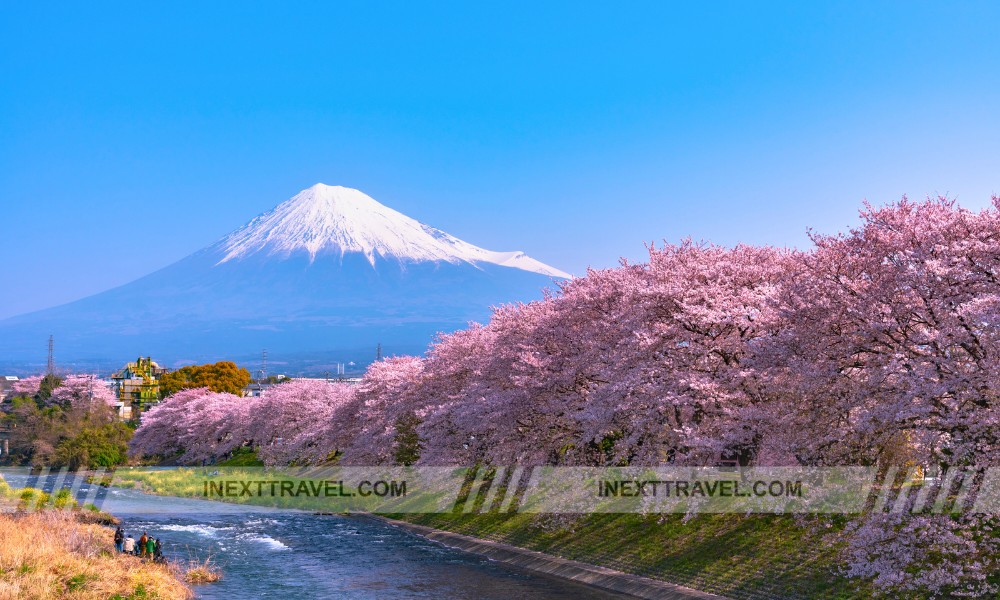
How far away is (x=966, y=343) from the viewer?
23.5m

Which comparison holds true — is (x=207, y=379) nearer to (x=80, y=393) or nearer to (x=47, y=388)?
(x=80, y=393)

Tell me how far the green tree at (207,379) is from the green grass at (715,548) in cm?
8855

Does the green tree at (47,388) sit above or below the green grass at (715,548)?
above

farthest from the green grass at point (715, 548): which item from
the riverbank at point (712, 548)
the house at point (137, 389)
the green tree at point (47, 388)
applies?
the house at point (137, 389)

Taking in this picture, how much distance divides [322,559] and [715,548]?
61.2 ft

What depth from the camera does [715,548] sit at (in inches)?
1318

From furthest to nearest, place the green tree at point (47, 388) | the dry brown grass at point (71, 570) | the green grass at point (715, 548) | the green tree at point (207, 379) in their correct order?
the green tree at point (207, 379) → the green tree at point (47, 388) → the green grass at point (715, 548) → the dry brown grass at point (71, 570)

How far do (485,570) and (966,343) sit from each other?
75.4ft

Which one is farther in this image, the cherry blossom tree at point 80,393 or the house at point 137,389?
the house at point 137,389

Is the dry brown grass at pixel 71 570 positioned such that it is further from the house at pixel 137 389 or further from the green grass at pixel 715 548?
the house at pixel 137 389

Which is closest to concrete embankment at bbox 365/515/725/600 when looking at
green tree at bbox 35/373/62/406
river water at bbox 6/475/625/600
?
river water at bbox 6/475/625/600

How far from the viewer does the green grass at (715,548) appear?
2895 centimetres

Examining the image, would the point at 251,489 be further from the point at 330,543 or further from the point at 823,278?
the point at 823,278

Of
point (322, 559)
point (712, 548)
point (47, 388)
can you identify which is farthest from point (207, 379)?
point (712, 548)
